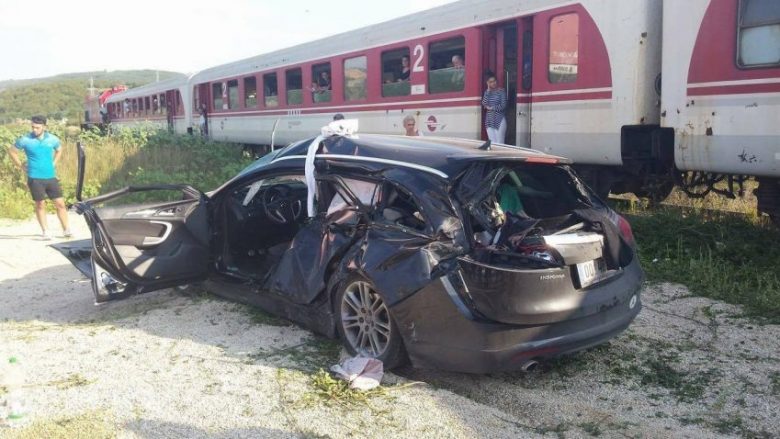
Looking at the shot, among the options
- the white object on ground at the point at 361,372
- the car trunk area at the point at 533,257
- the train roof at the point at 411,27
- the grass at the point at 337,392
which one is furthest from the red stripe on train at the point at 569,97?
the grass at the point at 337,392

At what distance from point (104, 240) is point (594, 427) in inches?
152

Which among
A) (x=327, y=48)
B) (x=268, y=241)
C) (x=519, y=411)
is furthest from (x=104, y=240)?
(x=327, y=48)

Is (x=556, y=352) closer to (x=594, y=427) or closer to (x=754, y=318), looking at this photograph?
(x=594, y=427)

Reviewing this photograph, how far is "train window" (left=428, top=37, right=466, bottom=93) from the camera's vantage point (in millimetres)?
10898

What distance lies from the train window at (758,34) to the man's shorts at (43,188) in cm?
890

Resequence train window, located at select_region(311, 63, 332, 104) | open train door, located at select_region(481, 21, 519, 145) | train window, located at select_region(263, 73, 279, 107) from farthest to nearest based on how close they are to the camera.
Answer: train window, located at select_region(263, 73, 279, 107)
train window, located at select_region(311, 63, 332, 104)
open train door, located at select_region(481, 21, 519, 145)

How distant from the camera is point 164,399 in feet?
13.2

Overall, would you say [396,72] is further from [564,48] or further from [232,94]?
[232,94]

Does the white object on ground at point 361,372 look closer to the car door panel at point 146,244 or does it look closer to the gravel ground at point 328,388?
the gravel ground at point 328,388

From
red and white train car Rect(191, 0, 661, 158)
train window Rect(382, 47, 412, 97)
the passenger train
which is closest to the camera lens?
the passenger train

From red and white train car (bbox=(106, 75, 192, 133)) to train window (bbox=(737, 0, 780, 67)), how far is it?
20604 millimetres

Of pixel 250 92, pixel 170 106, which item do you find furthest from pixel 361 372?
pixel 170 106

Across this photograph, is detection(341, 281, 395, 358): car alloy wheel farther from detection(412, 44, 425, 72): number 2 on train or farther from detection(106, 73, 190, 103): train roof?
detection(106, 73, 190, 103): train roof

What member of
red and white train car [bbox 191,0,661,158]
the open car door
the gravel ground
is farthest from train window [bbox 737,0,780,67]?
the open car door
